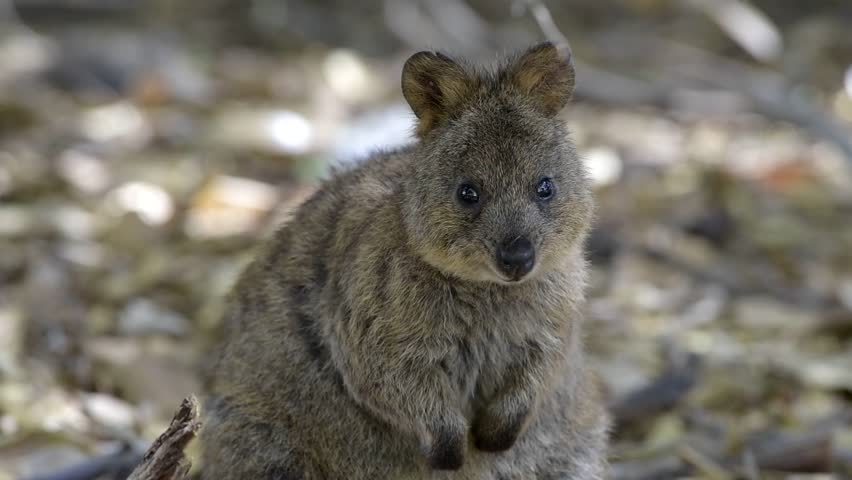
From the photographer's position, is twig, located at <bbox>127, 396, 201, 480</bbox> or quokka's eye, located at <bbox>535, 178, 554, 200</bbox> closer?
twig, located at <bbox>127, 396, 201, 480</bbox>

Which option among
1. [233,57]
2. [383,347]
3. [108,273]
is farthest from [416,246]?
[233,57]

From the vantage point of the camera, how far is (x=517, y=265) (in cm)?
411

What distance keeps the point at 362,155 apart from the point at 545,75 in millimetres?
1900

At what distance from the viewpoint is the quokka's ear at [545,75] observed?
4391 mm

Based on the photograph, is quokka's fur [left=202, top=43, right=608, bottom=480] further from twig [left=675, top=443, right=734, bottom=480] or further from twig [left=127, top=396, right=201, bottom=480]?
twig [left=675, top=443, right=734, bottom=480]

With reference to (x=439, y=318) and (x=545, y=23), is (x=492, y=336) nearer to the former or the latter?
(x=439, y=318)

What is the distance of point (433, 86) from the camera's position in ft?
14.6

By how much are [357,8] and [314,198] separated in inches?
301

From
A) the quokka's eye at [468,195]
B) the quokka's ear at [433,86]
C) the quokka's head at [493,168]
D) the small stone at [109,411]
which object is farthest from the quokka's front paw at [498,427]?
the small stone at [109,411]

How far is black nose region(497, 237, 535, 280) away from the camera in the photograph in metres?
4.11

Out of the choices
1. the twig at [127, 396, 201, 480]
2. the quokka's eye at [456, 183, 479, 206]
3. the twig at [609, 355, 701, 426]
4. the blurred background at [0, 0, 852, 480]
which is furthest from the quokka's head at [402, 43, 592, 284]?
the twig at [609, 355, 701, 426]

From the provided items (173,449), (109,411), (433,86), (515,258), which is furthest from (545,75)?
(109,411)

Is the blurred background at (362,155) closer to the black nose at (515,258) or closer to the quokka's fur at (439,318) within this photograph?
the quokka's fur at (439,318)

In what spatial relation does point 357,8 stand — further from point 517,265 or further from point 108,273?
point 517,265
